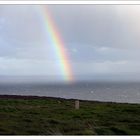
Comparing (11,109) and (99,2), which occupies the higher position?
(99,2)

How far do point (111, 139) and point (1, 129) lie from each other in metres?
7.68

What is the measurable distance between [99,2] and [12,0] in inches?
108

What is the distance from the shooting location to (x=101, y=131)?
14.9 meters

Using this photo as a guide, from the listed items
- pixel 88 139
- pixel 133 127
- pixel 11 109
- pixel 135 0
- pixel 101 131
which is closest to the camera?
pixel 88 139

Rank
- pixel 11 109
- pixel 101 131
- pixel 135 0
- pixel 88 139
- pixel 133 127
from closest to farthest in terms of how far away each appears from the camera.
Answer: pixel 88 139, pixel 135 0, pixel 101 131, pixel 133 127, pixel 11 109

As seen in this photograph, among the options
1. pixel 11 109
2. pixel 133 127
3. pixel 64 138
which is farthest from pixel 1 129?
pixel 11 109

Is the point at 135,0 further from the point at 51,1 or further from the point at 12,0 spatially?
the point at 12,0

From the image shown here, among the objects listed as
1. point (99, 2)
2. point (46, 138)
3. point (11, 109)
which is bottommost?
point (46, 138)

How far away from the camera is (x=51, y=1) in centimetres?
1155

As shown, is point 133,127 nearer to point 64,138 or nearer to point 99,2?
point 99,2

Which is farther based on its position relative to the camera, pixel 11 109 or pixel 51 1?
pixel 11 109

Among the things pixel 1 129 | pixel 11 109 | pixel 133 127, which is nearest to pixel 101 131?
pixel 133 127

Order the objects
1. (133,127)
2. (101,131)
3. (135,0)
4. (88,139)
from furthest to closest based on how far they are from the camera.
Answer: (133,127) → (101,131) → (135,0) → (88,139)

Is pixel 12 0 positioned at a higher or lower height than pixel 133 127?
higher
